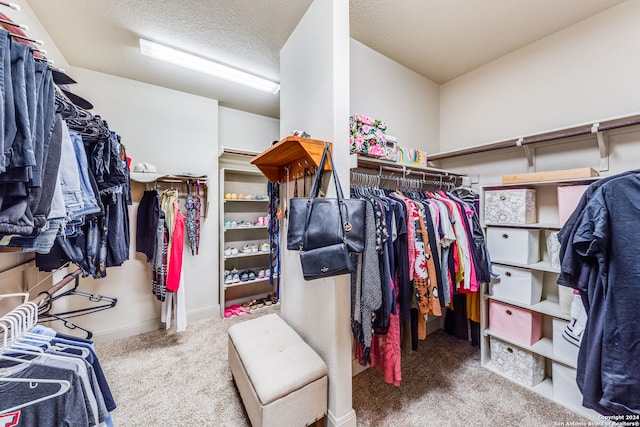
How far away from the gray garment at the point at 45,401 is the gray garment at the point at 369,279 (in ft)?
3.89

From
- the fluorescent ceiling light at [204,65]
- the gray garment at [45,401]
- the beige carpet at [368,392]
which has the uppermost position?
the fluorescent ceiling light at [204,65]

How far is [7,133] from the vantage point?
629 mm

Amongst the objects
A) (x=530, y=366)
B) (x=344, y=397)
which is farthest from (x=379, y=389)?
(x=530, y=366)

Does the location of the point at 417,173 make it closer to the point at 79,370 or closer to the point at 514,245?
the point at 514,245

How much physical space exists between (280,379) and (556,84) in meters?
3.01

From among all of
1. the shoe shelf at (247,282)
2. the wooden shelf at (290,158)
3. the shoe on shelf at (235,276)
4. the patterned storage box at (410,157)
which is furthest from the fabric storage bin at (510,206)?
the shoe on shelf at (235,276)

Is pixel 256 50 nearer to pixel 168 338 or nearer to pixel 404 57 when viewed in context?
pixel 404 57

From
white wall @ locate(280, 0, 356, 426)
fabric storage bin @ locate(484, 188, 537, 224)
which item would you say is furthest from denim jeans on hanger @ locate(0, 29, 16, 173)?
fabric storage bin @ locate(484, 188, 537, 224)

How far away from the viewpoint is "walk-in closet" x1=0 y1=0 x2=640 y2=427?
0.97 meters

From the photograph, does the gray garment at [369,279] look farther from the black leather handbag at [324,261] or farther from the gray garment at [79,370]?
the gray garment at [79,370]

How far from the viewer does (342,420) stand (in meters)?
1.39

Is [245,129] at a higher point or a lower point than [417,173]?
higher

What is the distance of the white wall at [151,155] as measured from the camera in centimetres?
248

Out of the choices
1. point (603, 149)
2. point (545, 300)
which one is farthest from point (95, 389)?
point (603, 149)
